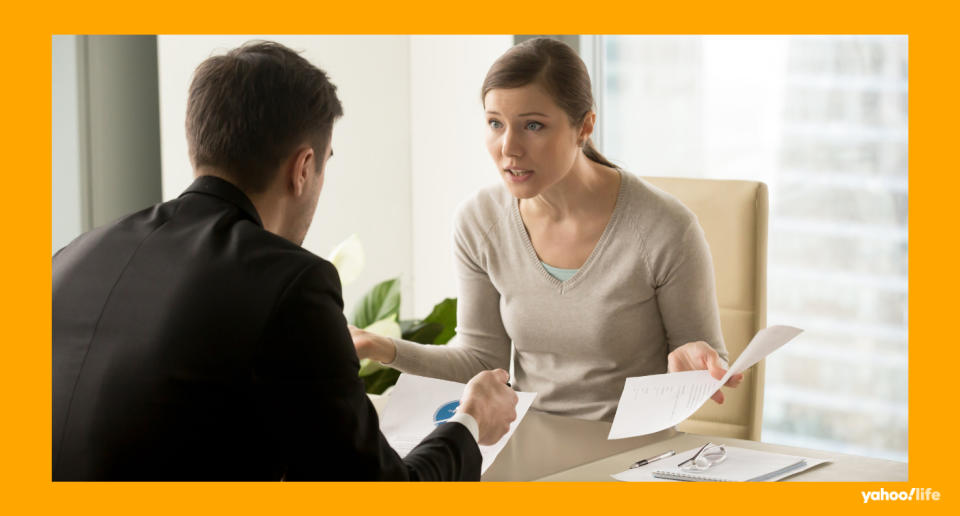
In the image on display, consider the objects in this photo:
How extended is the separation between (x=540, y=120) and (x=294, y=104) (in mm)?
729

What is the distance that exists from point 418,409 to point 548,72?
694mm

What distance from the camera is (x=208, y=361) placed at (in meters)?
1.02

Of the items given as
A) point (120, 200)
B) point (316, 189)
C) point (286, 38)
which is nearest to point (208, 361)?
point (316, 189)

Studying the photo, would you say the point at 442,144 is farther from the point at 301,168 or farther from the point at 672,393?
the point at 301,168

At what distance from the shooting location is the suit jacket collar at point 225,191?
117cm

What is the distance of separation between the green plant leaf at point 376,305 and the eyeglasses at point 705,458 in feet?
4.49

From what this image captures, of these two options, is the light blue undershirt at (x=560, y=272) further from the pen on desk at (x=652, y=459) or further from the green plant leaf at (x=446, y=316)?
the green plant leaf at (x=446, y=316)

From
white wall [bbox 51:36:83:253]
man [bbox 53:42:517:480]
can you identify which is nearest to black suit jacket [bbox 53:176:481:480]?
man [bbox 53:42:517:480]

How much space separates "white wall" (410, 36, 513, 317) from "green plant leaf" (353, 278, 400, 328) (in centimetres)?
92

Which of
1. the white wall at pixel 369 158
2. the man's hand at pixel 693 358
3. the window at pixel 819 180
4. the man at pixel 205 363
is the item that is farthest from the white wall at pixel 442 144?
the man at pixel 205 363

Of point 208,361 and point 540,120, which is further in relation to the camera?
point 540,120

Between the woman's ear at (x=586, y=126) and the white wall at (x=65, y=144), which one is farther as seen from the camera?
the white wall at (x=65, y=144)

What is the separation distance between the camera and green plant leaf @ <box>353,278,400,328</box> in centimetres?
267
